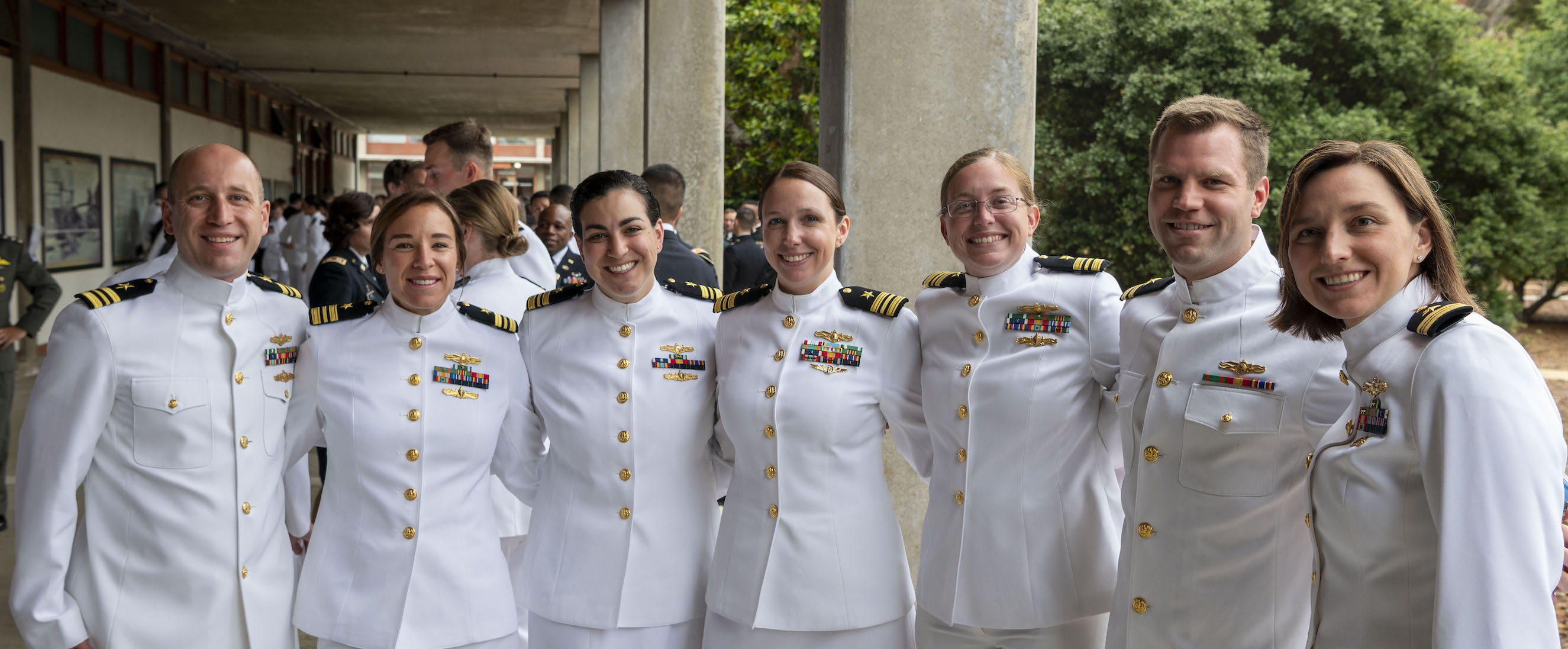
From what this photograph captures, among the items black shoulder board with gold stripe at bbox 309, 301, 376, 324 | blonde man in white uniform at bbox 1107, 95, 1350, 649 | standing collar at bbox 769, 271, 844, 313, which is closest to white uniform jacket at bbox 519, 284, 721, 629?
standing collar at bbox 769, 271, 844, 313

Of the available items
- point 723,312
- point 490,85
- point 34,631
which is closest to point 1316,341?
point 723,312

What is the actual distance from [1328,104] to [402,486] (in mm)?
14820

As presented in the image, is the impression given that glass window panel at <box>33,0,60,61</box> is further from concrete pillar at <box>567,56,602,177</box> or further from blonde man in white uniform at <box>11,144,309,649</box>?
blonde man in white uniform at <box>11,144,309,649</box>

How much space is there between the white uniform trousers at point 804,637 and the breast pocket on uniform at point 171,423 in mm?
1118

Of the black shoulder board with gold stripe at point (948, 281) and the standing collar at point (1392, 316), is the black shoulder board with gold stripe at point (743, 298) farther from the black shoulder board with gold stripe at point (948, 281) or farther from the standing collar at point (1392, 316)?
the standing collar at point (1392, 316)

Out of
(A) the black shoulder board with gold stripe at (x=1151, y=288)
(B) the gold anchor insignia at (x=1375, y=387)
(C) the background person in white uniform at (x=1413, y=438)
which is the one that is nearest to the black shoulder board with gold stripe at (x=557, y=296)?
(A) the black shoulder board with gold stripe at (x=1151, y=288)

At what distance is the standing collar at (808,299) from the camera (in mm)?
2523

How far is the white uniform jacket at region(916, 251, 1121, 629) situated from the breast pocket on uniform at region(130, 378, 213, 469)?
4.96ft

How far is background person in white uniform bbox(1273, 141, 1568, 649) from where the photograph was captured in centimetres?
139

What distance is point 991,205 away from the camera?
7.81 feet

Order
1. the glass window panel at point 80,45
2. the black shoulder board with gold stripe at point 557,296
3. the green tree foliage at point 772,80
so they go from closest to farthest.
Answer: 1. the black shoulder board with gold stripe at point 557,296
2. the glass window panel at point 80,45
3. the green tree foliage at point 772,80

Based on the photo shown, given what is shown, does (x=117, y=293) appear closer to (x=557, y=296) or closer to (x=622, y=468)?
(x=557, y=296)

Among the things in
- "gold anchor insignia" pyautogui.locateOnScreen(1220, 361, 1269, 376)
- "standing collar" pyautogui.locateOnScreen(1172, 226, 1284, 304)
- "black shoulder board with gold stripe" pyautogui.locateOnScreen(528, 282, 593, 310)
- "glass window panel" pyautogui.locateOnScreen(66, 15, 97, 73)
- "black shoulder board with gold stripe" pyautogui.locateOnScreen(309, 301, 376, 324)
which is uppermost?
"glass window panel" pyautogui.locateOnScreen(66, 15, 97, 73)

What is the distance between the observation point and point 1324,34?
14.7 meters
